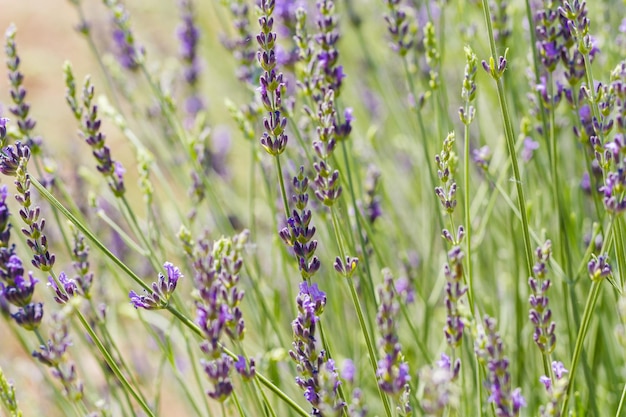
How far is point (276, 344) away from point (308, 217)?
110 centimetres

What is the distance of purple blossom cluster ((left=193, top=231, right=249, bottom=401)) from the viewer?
97 cm

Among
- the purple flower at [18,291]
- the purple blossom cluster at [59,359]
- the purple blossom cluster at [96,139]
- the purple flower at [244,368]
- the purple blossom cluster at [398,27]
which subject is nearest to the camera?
the purple flower at [244,368]

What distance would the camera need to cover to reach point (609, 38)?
2.08 m

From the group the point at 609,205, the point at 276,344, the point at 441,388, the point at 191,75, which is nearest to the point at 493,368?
the point at 441,388

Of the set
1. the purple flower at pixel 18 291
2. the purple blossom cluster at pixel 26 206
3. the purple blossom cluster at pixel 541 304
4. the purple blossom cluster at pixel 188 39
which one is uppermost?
the purple blossom cluster at pixel 188 39

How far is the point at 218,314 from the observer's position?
0.98m

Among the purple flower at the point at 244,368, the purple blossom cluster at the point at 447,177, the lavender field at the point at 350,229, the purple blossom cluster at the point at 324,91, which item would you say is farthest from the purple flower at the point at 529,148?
the purple flower at the point at 244,368

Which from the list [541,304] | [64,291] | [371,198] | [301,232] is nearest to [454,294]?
[541,304]

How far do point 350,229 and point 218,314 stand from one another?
0.70m

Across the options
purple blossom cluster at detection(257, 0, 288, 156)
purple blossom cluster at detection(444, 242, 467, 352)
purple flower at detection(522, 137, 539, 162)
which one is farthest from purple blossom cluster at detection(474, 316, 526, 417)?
purple flower at detection(522, 137, 539, 162)

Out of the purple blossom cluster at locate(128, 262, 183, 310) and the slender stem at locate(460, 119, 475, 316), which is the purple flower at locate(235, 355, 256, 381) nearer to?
the purple blossom cluster at locate(128, 262, 183, 310)

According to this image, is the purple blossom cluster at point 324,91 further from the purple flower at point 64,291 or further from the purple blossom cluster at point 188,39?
the purple blossom cluster at point 188,39

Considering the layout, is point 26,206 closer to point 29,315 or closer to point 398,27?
point 29,315

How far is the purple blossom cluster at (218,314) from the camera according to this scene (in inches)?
38.0
